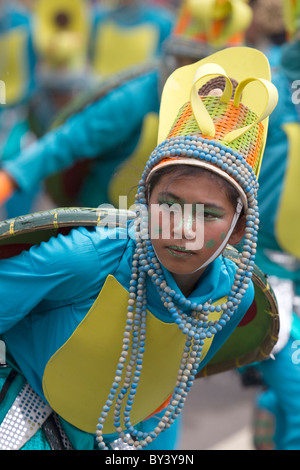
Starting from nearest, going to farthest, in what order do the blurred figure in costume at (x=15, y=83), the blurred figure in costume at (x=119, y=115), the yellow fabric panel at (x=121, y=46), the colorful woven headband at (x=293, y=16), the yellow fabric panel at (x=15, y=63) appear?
the colorful woven headband at (x=293, y=16), the blurred figure in costume at (x=119, y=115), the blurred figure in costume at (x=15, y=83), the yellow fabric panel at (x=15, y=63), the yellow fabric panel at (x=121, y=46)

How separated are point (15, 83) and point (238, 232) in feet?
13.4

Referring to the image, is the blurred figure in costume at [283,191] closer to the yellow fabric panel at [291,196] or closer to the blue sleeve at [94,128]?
the yellow fabric panel at [291,196]

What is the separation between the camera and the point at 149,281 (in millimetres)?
1863

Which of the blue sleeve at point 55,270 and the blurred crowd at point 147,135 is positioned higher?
the blue sleeve at point 55,270

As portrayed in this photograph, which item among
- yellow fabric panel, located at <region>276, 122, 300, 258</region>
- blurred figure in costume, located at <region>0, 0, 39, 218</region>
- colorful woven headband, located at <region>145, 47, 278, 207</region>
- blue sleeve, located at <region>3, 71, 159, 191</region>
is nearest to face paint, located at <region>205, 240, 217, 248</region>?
colorful woven headband, located at <region>145, 47, 278, 207</region>

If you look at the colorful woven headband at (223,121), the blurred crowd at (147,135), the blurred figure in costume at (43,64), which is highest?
the colorful woven headband at (223,121)

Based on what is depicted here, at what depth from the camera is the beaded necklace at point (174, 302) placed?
1702mm

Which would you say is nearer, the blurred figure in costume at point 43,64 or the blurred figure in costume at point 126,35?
the blurred figure in costume at point 43,64

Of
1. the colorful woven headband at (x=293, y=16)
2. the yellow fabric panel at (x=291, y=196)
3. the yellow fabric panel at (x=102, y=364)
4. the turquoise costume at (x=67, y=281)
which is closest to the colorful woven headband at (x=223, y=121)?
the turquoise costume at (x=67, y=281)

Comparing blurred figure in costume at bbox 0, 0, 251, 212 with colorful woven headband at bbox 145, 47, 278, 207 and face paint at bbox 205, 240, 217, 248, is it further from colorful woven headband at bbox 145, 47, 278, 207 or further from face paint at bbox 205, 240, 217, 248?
face paint at bbox 205, 240, 217, 248

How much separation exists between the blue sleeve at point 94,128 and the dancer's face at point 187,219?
1.79m

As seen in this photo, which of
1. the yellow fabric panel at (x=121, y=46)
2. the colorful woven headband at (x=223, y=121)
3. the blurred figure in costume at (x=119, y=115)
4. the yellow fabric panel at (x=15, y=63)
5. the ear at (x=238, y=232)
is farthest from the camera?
the yellow fabric panel at (x=121, y=46)

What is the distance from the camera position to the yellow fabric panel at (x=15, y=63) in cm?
553
